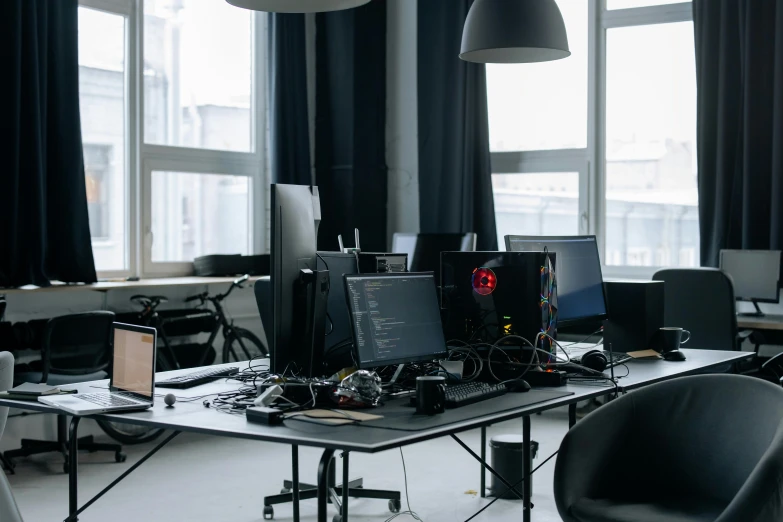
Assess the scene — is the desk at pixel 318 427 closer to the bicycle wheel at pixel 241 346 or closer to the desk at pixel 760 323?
the desk at pixel 760 323

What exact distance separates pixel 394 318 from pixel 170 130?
11.2ft

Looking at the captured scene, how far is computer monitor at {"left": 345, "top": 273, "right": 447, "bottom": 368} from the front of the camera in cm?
262

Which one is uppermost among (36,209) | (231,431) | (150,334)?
(36,209)

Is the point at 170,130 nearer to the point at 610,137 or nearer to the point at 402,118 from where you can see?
the point at 402,118

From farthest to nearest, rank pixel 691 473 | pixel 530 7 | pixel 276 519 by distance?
pixel 276 519
pixel 530 7
pixel 691 473

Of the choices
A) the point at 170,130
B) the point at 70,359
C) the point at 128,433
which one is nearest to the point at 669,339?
the point at 70,359

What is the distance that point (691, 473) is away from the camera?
2.51m

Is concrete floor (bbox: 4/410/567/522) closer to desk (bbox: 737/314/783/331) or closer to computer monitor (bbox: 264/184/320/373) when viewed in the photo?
desk (bbox: 737/314/783/331)

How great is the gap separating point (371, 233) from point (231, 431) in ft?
13.7

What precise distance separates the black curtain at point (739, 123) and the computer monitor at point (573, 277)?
1.98 m

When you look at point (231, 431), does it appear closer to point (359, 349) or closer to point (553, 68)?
point (359, 349)

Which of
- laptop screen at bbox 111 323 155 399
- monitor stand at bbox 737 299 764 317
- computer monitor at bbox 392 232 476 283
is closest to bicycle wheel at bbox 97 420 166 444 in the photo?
computer monitor at bbox 392 232 476 283

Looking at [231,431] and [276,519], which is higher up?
[231,431]

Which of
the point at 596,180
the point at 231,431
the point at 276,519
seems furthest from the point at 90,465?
the point at 596,180
